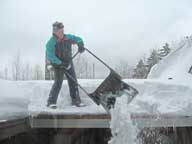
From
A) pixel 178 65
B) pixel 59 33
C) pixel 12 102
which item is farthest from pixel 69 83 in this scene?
pixel 178 65

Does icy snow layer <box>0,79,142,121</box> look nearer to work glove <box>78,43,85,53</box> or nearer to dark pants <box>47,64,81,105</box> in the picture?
dark pants <box>47,64,81,105</box>

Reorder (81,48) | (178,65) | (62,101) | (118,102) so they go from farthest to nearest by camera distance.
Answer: (178,65)
(81,48)
(62,101)
(118,102)

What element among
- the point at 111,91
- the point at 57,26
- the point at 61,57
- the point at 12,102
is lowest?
the point at 12,102

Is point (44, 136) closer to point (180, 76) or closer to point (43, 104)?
point (43, 104)

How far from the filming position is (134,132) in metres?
5.58

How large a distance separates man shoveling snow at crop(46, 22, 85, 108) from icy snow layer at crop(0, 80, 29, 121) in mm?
561

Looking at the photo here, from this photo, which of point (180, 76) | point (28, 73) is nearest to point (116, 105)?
point (180, 76)

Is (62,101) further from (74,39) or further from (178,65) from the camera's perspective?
(178,65)

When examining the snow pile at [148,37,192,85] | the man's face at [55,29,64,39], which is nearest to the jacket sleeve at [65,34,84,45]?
the man's face at [55,29,64,39]

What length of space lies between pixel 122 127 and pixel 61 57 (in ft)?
6.42

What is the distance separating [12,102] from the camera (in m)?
5.87

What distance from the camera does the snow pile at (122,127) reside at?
213 inches

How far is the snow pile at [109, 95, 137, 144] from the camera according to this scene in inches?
213

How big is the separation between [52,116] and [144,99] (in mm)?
1716
